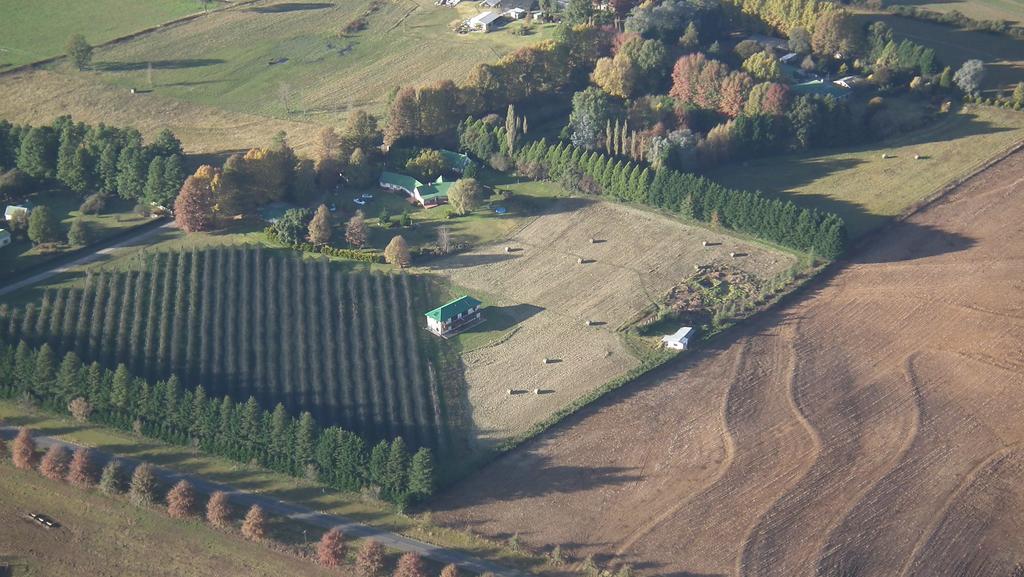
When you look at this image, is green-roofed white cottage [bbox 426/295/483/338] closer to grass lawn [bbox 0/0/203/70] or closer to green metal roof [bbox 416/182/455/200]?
green metal roof [bbox 416/182/455/200]

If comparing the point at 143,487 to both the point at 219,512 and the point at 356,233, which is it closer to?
the point at 219,512

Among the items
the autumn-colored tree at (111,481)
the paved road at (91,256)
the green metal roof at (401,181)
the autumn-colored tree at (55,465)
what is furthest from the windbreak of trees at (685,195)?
the autumn-colored tree at (55,465)

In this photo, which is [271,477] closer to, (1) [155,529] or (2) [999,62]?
(1) [155,529]

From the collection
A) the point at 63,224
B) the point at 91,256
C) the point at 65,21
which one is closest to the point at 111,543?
the point at 91,256

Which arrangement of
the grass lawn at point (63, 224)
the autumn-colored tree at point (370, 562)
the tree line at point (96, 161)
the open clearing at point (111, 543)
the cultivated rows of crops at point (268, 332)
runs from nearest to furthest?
the autumn-colored tree at point (370, 562) → the open clearing at point (111, 543) → the cultivated rows of crops at point (268, 332) → the grass lawn at point (63, 224) → the tree line at point (96, 161)

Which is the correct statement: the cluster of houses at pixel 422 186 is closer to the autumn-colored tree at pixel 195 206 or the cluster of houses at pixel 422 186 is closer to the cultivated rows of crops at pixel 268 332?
the cultivated rows of crops at pixel 268 332

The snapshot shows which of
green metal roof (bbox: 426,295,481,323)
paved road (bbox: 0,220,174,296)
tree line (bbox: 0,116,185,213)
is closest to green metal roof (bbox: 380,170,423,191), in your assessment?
tree line (bbox: 0,116,185,213)

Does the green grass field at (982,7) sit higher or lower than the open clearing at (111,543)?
higher
